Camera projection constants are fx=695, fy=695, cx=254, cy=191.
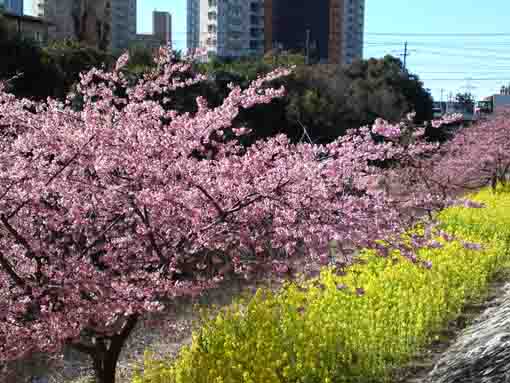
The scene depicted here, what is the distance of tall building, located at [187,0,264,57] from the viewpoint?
276 feet

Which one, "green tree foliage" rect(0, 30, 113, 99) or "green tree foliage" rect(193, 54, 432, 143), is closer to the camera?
"green tree foliage" rect(0, 30, 113, 99)

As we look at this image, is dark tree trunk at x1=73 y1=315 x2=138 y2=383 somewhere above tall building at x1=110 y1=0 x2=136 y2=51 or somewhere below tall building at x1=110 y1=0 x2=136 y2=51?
below

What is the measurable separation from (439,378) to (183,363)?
201 cm

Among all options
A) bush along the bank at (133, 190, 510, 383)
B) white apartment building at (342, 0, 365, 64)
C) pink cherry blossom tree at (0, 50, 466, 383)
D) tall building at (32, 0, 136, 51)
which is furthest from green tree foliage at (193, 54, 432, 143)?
white apartment building at (342, 0, 365, 64)

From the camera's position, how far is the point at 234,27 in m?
84.4

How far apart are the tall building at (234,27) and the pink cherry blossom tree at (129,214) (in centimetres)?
7959

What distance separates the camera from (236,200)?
4.14m

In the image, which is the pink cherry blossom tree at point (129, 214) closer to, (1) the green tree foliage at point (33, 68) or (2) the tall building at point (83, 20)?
(1) the green tree foliage at point (33, 68)

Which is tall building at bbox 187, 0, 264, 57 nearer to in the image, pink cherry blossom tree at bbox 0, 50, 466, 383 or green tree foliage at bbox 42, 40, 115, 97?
green tree foliage at bbox 42, 40, 115, 97

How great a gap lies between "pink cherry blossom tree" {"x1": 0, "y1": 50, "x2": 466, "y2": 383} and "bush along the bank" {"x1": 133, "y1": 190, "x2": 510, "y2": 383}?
646 mm

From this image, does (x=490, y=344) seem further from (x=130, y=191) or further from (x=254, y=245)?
(x=130, y=191)

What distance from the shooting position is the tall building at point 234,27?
84062mm

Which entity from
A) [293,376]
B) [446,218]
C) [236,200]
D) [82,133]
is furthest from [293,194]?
[446,218]

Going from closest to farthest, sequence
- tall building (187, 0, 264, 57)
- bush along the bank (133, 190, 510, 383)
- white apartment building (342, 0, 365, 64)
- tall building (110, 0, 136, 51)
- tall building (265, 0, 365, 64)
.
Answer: bush along the bank (133, 190, 510, 383) → tall building (265, 0, 365, 64) → tall building (110, 0, 136, 51) → tall building (187, 0, 264, 57) → white apartment building (342, 0, 365, 64)
